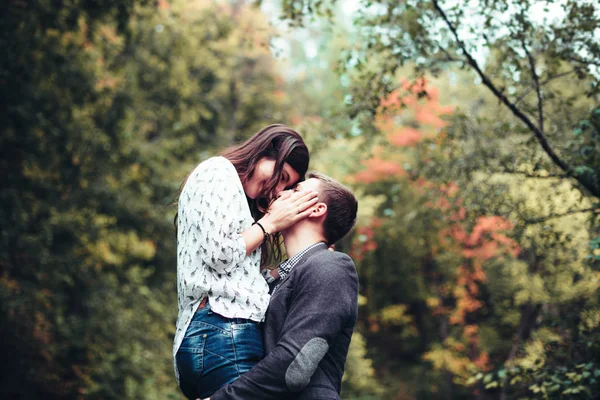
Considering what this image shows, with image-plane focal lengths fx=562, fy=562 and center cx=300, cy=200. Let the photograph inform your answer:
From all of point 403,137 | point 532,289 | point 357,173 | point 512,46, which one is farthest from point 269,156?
point 357,173

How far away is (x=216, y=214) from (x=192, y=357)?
57cm

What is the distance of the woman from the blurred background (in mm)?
1256

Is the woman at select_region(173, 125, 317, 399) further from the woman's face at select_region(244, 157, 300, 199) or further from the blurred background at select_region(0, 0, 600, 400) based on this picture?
the blurred background at select_region(0, 0, 600, 400)

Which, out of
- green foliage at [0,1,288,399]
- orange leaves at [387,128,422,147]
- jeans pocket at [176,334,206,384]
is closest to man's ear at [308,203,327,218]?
jeans pocket at [176,334,206,384]

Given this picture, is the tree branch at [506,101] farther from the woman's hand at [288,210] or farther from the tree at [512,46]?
the woman's hand at [288,210]

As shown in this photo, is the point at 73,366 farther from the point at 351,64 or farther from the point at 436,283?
the point at 436,283

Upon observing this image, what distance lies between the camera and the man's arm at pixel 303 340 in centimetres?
205

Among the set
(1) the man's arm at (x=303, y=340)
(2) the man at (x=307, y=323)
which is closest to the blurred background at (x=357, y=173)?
(2) the man at (x=307, y=323)

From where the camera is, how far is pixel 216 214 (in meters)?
2.24

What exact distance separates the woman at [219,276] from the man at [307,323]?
83 millimetres

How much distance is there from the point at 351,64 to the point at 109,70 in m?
6.71

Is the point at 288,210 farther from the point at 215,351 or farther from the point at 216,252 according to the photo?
the point at 215,351

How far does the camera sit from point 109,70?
33.6 ft

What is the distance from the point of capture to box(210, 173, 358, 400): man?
206cm
